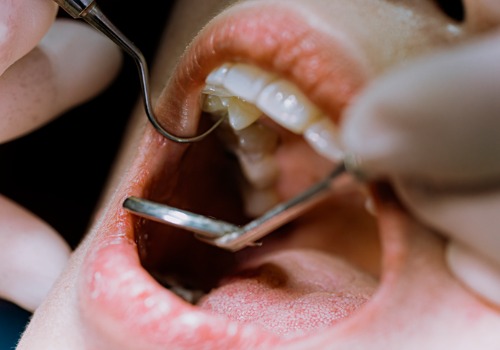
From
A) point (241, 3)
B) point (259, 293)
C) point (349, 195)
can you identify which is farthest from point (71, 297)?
point (349, 195)

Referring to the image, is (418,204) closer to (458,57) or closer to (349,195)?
(458,57)

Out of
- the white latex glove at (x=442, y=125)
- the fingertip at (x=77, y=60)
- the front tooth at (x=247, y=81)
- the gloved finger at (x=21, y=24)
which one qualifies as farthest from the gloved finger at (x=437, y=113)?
the fingertip at (x=77, y=60)

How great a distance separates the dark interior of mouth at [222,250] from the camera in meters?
0.67

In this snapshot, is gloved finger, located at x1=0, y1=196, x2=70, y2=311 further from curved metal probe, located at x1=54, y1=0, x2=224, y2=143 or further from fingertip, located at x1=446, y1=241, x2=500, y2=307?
fingertip, located at x1=446, y1=241, x2=500, y2=307

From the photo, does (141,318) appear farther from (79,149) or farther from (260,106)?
(79,149)

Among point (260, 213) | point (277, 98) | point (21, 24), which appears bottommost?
point (260, 213)

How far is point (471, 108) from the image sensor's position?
36cm

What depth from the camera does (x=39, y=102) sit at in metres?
0.67

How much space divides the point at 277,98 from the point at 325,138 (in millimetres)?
65

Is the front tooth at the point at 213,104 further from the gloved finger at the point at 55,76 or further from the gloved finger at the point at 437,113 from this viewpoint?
Answer: the gloved finger at the point at 437,113

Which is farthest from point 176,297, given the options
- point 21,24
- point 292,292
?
point 21,24

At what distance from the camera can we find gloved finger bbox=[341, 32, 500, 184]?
1.17 ft

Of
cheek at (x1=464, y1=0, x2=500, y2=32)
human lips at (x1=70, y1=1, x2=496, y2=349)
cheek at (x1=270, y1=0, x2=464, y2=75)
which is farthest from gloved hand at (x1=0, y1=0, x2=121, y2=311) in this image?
cheek at (x1=464, y1=0, x2=500, y2=32)

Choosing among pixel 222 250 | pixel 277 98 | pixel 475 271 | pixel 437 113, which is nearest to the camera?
pixel 437 113
